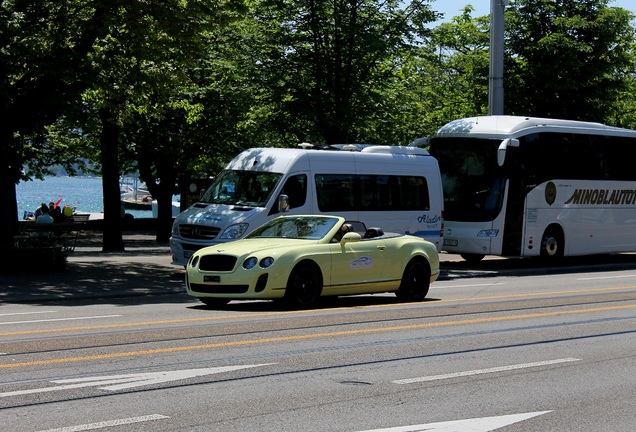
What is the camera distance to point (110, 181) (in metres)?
30.9

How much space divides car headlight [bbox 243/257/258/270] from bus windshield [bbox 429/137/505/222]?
1294 cm

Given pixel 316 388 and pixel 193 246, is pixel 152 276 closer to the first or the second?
pixel 193 246

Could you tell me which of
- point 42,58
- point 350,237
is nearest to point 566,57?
point 42,58

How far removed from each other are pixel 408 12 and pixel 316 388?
76.4 feet

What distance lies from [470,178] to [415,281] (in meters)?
10.7

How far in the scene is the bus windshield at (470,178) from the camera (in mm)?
26984

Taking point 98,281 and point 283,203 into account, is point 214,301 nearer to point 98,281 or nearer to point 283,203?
point 283,203

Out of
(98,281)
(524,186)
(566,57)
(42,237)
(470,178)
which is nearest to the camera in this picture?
(98,281)

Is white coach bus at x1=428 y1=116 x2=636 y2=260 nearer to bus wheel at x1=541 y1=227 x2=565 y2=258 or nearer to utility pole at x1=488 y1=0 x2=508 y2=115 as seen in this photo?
bus wheel at x1=541 y1=227 x2=565 y2=258

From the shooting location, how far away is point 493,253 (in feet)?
88.0

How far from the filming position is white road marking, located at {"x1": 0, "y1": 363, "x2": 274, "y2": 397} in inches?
332

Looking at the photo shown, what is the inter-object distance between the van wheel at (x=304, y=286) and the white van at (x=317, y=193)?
561 cm

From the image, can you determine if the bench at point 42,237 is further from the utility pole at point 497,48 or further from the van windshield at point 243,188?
the utility pole at point 497,48

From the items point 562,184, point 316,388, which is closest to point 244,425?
point 316,388
